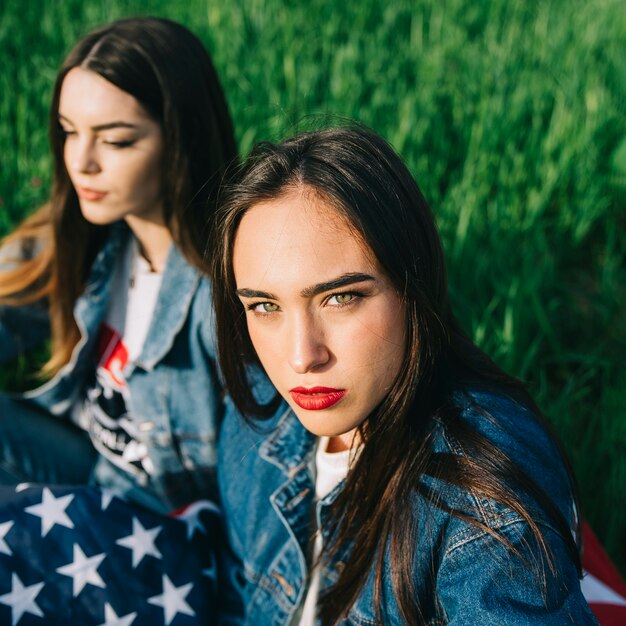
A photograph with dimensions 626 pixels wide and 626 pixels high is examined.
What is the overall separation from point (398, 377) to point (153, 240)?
95 centimetres

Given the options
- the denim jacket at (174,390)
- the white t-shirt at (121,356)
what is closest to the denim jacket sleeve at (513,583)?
the denim jacket at (174,390)

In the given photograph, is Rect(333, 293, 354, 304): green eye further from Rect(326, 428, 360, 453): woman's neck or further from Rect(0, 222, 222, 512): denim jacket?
Rect(0, 222, 222, 512): denim jacket

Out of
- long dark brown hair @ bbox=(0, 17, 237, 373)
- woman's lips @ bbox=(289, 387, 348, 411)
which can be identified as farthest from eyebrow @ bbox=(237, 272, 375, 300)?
long dark brown hair @ bbox=(0, 17, 237, 373)

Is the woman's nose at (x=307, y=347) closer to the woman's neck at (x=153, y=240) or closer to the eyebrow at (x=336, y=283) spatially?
the eyebrow at (x=336, y=283)

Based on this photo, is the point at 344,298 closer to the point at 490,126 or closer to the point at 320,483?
the point at 320,483

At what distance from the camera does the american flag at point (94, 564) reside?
1.31 m

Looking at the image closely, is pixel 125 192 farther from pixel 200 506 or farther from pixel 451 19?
pixel 451 19

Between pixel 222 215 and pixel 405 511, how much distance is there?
1.72 feet

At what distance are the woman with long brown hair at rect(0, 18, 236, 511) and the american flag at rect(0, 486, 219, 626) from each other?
0.38m

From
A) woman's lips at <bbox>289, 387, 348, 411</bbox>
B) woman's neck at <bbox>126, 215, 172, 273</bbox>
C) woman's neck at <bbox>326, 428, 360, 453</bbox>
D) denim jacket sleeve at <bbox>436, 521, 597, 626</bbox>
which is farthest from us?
woman's neck at <bbox>126, 215, 172, 273</bbox>

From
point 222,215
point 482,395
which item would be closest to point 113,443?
point 222,215

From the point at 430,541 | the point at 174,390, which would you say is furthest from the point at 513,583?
the point at 174,390

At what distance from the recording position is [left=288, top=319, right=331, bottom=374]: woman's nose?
104 cm

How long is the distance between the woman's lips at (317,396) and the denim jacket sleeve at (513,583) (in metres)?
0.25
